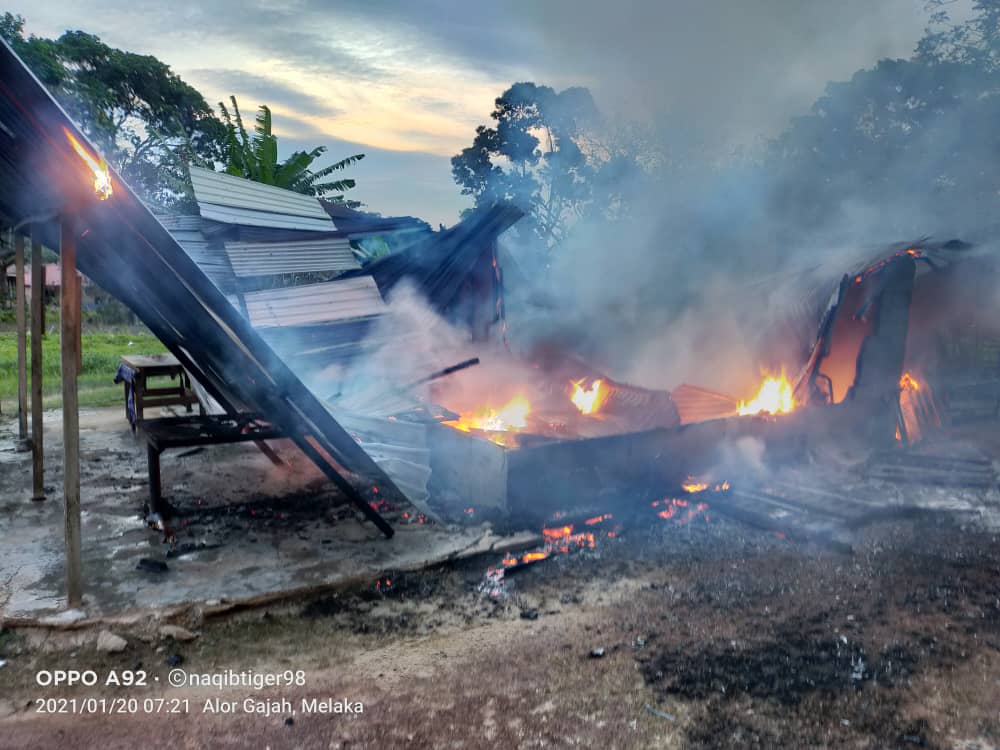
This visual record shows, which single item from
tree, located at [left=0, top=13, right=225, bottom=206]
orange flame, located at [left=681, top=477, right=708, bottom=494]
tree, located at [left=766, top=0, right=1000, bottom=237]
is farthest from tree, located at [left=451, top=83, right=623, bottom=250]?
orange flame, located at [left=681, top=477, right=708, bottom=494]

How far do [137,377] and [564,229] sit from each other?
15.8 m

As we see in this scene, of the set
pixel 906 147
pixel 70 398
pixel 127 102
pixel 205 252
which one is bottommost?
pixel 70 398

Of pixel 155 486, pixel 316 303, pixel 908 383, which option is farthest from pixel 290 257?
pixel 908 383

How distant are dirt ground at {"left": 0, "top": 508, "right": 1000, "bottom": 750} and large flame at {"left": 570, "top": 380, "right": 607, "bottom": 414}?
3.26 meters

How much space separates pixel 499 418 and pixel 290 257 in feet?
12.4

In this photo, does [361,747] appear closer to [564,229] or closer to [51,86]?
[564,229]

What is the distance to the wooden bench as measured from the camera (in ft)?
18.6

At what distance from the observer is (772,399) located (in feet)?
32.8

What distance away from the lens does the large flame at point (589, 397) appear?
8750 mm

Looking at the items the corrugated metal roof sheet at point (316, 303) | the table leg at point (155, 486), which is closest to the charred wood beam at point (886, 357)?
the corrugated metal roof sheet at point (316, 303)

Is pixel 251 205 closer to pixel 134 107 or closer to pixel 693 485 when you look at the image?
pixel 693 485

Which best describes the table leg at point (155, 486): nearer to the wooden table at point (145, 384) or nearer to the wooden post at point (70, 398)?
the wooden post at point (70, 398)

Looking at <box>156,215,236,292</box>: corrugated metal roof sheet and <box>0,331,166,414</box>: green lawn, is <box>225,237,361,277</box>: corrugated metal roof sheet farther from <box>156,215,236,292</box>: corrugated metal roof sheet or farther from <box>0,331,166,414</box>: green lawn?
<box>0,331,166,414</box>: green lawn

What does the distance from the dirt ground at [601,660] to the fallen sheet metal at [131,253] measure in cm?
158
